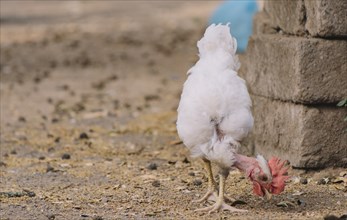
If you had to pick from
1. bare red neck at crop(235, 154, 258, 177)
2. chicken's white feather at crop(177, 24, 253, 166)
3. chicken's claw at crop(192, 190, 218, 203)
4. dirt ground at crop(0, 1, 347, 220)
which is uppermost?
chicken's white feather at crop(177, 24, 253, 166)

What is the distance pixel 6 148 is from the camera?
8.28m

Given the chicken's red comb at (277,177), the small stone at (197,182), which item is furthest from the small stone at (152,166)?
the chicken's red comb at (277,177)

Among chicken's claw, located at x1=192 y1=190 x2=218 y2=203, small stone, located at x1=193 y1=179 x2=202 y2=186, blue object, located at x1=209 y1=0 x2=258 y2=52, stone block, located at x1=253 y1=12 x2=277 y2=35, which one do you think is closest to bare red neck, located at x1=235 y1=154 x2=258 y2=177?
chicken's claw, located at x1=192 y1=190 x2=218 y2=203

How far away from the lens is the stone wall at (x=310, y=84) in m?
6.61

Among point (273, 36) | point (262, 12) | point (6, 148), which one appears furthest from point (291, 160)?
point (6, 148)

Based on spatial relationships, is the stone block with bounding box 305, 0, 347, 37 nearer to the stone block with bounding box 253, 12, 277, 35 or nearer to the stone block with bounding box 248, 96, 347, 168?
the stone block with bounding box 248, 96, 347, 168

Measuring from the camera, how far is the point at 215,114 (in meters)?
5.66

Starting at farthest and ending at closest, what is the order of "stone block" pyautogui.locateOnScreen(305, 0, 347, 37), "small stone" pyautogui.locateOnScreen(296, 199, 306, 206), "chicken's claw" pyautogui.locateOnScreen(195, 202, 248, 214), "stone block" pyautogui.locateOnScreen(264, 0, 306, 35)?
"stone block" pyautogui.locateOnScreen(264, 0, 306, 35) → "stone block" pyautogui.locateOnScreen(305, 0, 347, 37) → "small stone" pyautogui.locateOnScreen(296, 199, 306, 206) → "chicken's claw" pyautogui.locateOnScreen(195, 202, 248, 214)

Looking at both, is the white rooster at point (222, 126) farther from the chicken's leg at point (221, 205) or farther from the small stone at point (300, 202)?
the small stone at point (300, 202)

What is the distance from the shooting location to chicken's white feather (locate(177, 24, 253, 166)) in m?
5.64

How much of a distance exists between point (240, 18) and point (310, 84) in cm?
466

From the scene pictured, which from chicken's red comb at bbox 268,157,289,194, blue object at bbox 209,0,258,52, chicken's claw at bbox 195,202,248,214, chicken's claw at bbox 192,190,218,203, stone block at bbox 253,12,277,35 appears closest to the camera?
chicken's red comb at bbox 268,157,289,194

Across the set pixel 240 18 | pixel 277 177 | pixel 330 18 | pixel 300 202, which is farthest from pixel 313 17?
pixel 240 18

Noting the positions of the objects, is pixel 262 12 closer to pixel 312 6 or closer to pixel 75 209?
pixel 312 6
